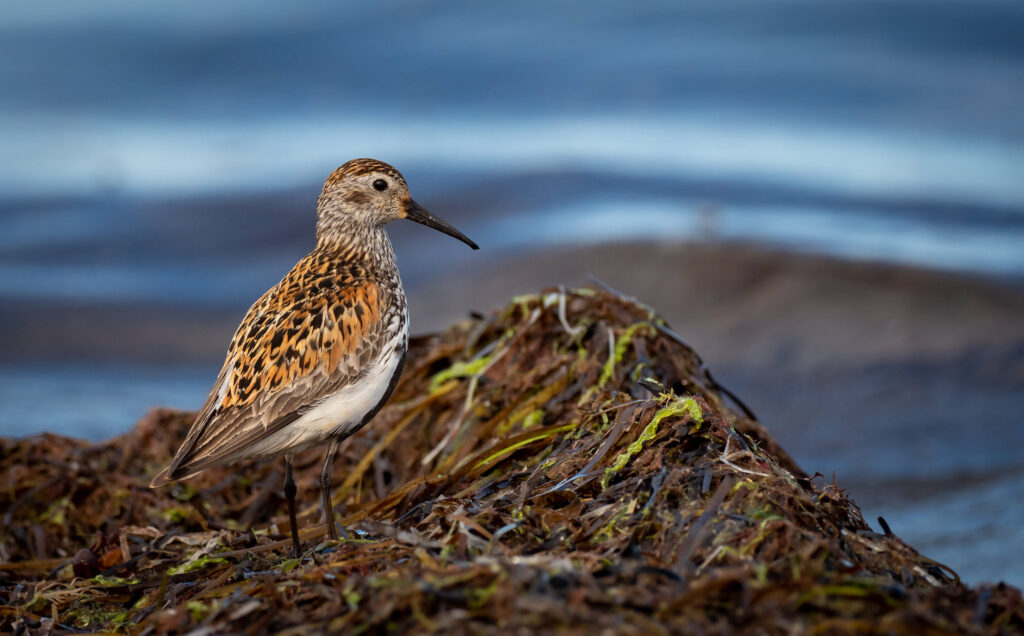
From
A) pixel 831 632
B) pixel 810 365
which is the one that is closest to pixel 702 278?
pixel 810 365

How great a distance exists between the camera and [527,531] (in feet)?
10.7

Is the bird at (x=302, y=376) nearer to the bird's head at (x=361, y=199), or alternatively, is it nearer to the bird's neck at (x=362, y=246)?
the bird's neck at (x=362, y=246)

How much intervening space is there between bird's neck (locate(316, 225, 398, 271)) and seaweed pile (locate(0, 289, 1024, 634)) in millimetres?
702

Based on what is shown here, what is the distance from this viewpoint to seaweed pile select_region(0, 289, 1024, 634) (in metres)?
2.65

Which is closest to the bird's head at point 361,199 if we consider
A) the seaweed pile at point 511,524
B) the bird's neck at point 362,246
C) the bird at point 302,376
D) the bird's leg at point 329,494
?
the bird's neck at point 362,246

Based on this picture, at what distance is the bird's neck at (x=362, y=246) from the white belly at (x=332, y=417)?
0.75 metres

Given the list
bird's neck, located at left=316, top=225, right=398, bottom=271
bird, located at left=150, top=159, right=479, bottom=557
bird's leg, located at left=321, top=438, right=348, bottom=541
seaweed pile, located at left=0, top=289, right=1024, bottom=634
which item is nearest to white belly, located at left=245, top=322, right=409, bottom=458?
bird, located at left=150, top=159, right=479, bottom=557

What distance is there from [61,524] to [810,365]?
508cm

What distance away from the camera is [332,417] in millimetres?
4234

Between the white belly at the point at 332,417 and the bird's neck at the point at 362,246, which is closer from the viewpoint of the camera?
the white belly at the point at 332,417

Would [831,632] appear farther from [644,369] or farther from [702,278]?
[702,278]

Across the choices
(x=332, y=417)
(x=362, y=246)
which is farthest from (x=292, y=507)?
(x=362, y=246)

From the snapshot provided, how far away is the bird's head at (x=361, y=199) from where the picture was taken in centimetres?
506

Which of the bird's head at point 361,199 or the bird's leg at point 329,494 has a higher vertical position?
the bird's head at point 361,199
